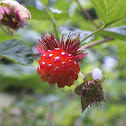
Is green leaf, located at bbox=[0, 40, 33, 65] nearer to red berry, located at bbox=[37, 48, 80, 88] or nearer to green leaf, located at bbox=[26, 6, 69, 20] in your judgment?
red berry, located at bbox=[37, 48, 80, 88]

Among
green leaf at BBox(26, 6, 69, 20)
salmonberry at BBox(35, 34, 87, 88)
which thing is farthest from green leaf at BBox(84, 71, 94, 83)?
green leaf at BBox(26, 6, 69, 20)

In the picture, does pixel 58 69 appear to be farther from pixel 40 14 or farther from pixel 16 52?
pixel 40 14

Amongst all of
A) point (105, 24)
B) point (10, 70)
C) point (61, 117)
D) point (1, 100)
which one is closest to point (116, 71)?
point (61, 117)

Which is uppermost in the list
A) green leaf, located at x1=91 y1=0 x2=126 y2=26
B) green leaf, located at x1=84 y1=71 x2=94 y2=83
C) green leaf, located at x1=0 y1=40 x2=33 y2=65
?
green leaf, located at x1=91 y1=0 x2=126 y2=26

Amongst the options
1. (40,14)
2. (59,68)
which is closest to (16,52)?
(59,68)

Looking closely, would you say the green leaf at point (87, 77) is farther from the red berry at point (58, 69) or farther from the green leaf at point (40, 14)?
the green leaf at point (40, 14)

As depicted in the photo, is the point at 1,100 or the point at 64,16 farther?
the point at 1,100

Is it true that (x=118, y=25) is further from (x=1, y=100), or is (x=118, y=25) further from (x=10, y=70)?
(x=1, y=100)
